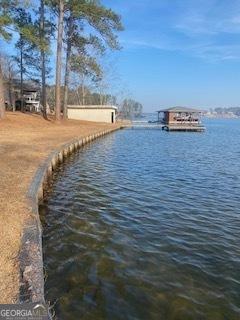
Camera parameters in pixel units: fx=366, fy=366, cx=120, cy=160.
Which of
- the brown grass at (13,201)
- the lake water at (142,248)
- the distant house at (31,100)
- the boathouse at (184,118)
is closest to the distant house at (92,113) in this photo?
the distant house at (31,100)

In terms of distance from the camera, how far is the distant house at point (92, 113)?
61.4 meters

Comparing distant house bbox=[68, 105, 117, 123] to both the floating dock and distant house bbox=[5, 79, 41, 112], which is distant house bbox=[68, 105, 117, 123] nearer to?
distant house bbox=[5, 79, 41, 112]

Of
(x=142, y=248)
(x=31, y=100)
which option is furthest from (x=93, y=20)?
(x=142, y=248)

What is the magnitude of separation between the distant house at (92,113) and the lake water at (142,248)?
45598 millimetres

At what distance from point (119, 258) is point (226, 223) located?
4.07m

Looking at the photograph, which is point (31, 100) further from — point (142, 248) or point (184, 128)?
point (142, 248)

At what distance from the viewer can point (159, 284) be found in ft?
22.7

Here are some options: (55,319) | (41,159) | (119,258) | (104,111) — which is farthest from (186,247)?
(104,111)

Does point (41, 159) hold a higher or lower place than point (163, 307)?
higher

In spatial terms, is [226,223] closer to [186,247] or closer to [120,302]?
[186,247]

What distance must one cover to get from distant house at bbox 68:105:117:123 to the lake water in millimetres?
45598

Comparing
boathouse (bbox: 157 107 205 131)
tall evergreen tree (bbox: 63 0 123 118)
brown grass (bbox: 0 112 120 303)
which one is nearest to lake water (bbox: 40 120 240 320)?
brown grass (bbox: 0 112 120 303)

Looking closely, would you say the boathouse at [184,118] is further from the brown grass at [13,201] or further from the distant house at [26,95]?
the brown grass at [13,201]

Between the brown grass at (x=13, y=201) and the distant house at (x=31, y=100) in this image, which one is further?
the distant house at (x=31, y=100)
